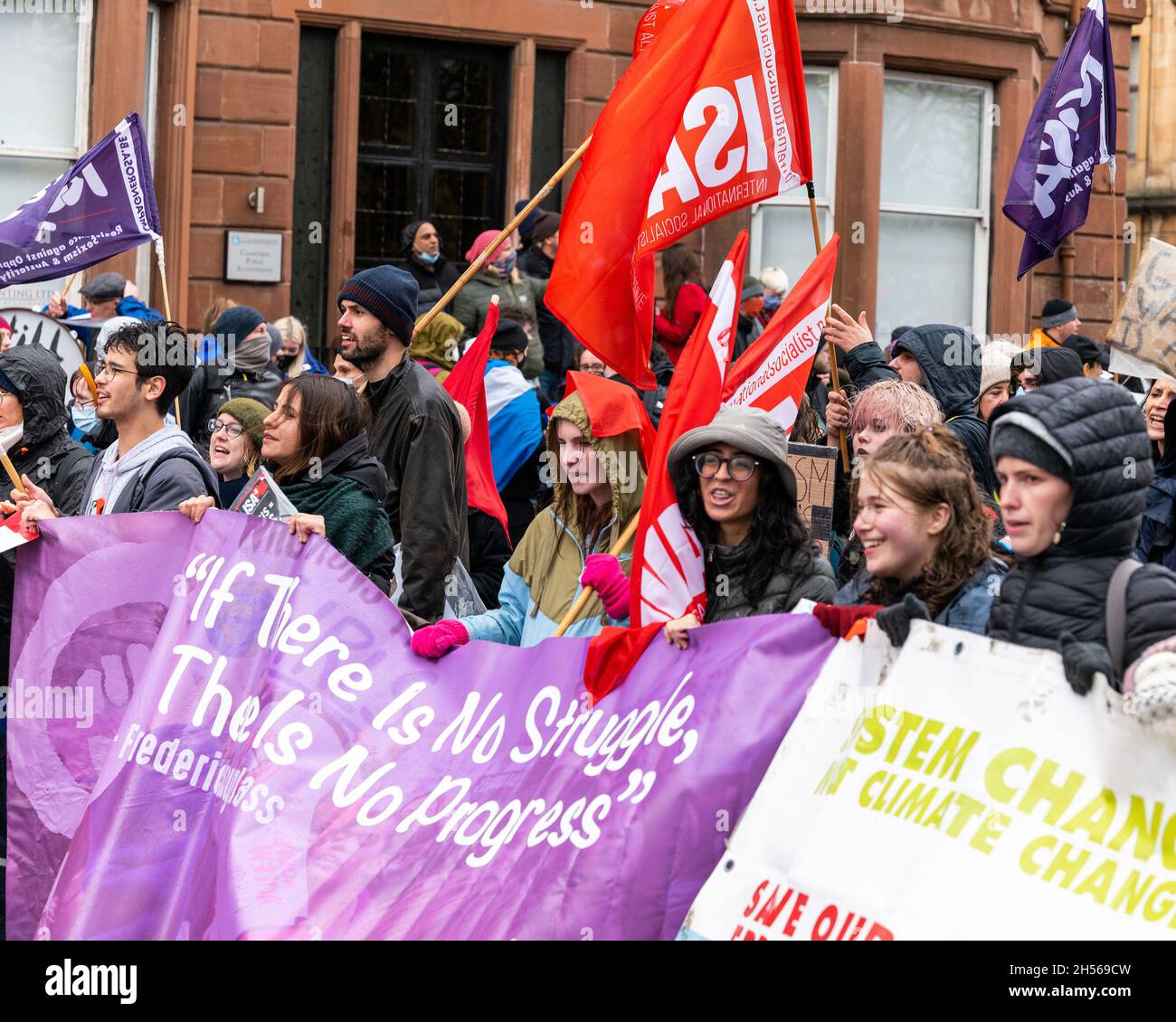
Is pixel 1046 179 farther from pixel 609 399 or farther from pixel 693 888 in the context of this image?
pixel 693 888

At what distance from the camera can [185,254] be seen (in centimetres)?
1398

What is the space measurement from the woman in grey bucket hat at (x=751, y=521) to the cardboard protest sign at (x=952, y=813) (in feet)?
2.15

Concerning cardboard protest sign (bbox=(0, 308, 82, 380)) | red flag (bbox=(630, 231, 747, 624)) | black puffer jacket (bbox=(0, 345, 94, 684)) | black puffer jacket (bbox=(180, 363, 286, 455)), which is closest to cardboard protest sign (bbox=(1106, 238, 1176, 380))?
red flag (bbox=(630, 231, 747, 624))

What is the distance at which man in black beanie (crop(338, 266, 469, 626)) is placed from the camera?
6.88 meters

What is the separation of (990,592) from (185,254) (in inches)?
407

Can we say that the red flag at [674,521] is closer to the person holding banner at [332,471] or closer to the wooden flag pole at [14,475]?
the person holding banner at [332,471]

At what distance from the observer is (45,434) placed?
23.7 ft

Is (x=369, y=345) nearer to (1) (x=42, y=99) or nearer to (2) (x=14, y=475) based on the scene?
(2) (x=14, y=475)

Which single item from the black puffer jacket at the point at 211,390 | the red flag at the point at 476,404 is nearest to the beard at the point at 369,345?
the red flag at the point at 476,404

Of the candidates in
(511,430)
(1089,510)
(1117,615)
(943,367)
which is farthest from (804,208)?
(1117,615)

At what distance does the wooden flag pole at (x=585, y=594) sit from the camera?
5734 millimetres

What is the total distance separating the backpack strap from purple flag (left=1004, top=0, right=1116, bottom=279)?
16.4 feet

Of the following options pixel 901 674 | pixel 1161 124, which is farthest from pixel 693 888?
pixel 1161 124

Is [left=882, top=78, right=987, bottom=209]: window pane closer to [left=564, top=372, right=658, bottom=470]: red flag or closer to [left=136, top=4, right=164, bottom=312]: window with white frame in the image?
[left=136, top=4, right=164, bottom=312]: window with white frame
